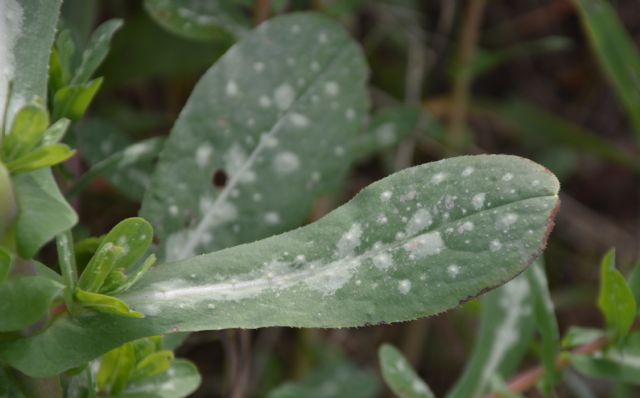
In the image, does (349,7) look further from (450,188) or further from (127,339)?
(127,339)

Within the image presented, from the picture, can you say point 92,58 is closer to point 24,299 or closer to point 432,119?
point 24,299

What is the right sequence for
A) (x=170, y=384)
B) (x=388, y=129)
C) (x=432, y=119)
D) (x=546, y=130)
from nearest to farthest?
(x=170, y=384)
(x=388, y=129)
(x=432, y=119)
(x=546, y=130)

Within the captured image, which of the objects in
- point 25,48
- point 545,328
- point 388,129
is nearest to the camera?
point 25,48

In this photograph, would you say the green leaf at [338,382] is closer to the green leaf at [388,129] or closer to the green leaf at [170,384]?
the green leaf at [388,129]

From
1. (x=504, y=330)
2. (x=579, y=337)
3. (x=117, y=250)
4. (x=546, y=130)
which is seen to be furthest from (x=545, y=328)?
(x=546, y=130)

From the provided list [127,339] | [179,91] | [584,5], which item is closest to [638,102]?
[584,5]

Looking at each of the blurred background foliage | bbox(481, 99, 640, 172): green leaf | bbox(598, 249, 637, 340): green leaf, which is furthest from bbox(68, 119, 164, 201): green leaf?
bbox(481, 99, 640, 172): green leaf

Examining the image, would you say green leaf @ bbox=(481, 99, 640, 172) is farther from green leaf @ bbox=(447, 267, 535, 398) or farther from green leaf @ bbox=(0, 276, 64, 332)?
green leaf @ bbox=(0, 276, 64, 332)

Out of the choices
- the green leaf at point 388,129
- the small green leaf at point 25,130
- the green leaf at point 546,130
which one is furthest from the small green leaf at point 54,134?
the green leaf at point 546,130
